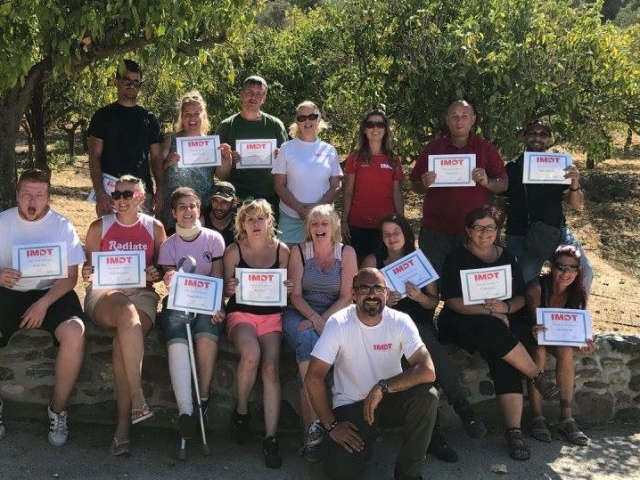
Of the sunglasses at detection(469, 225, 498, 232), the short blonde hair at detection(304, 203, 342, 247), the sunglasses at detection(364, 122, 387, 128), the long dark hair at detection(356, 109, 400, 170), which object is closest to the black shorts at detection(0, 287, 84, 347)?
the short blonde hair at detection(304, 203, 342, 247)

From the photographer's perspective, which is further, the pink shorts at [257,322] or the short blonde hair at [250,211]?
the short blonde hair at [250,211]

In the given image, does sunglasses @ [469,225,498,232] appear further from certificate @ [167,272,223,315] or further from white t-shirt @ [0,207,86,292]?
white t-shirt @ [0,207,86,292]

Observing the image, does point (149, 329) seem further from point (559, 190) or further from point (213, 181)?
point (559, 190)

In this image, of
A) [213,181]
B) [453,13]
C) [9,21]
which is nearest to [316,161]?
[213,181]

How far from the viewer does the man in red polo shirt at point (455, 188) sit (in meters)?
5.92

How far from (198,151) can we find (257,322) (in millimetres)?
1633

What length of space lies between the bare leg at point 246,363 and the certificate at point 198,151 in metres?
1.62

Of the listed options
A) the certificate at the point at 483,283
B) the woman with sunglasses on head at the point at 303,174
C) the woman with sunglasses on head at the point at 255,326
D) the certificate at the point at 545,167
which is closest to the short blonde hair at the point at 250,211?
the woman with sunglasses on head at the point at 255,326

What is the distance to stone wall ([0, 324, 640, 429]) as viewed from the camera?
5223 millimetres

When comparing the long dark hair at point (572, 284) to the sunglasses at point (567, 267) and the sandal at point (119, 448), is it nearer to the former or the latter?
the sunglasses at point (567, 267)

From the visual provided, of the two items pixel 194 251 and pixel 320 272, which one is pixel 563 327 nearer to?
pixel 320 272

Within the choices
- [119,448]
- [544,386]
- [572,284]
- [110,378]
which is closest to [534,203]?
[572,284]

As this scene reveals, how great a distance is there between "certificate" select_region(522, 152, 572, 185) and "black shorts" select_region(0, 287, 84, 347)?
353 cm

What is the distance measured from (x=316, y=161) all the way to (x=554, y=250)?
6.50 feet
